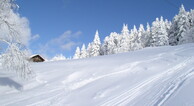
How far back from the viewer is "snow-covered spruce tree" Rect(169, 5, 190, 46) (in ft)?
146

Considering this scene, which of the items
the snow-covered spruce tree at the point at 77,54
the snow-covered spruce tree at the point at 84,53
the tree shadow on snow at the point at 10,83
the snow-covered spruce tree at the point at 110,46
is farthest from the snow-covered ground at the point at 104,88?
the snow-covered spruce tree at the point at 77,54

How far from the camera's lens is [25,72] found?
9.02 m

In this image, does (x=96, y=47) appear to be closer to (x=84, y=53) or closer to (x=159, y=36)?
(x=84, y=53)

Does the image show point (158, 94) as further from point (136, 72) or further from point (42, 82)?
point (42, 82)

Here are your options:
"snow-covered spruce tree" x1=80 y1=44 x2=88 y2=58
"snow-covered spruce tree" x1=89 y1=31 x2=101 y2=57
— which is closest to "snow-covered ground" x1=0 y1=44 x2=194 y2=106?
"snow-covered spruce tree" x1=89 y1=31 x2=101 y2=57

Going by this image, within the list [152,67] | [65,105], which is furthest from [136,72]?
[65,105]

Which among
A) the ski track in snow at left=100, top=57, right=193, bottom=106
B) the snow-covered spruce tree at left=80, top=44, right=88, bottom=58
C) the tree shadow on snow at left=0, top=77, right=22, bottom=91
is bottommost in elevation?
the ski track in snow at left=100, top=57, right=193, bottom=106

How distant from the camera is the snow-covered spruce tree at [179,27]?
44594 mm

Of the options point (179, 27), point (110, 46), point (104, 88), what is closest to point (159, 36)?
point (179, 27)

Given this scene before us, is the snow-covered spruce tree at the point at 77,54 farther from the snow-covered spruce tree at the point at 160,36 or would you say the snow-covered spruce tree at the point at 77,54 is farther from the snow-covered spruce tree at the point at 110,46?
the snow-covered spruce tree at the point at 160,36

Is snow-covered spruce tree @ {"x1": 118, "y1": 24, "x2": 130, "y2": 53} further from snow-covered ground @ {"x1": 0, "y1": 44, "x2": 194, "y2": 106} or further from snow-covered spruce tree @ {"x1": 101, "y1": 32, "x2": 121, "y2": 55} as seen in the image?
Answer: snow-covered ground @ {"x1": 0, "y1": 44, "x2": 194, "y2": 106}

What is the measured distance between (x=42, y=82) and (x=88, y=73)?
282 centimetres

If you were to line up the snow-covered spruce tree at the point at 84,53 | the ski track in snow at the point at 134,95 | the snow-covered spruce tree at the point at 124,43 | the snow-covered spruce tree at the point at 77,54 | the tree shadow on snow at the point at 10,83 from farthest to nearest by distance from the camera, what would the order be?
the snow-covered spruce tree at the point at 77,54 < the snow-covered spruce tree at the point at 84,53 < the snow-covered spruce tree at the point at 124,43 < the tree shadow on snow at the point at 10,83 < the ski track in snow at the point at 134,95

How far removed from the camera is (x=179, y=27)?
45500mm
